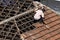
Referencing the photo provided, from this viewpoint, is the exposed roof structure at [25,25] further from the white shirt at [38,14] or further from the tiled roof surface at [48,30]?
the white shirt at [38,14]

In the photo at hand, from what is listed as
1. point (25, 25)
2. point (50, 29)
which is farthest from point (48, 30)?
point (25, 25)

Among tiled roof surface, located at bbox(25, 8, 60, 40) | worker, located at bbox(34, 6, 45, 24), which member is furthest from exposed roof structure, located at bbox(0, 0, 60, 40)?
worker, located at bbox(34, 6, 45, 24)

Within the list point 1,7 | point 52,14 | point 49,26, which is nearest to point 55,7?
point 52,14

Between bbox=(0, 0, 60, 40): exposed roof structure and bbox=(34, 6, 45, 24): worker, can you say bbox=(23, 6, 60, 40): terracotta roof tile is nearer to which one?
bbox=(0, 0, 60, 40): exposed roof structure

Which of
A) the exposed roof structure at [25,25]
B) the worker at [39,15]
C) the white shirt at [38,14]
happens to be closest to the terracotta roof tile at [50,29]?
the exposed roof structure at [25,25]

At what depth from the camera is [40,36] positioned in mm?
7039

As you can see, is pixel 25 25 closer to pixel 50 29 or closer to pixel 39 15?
pixel 39 15

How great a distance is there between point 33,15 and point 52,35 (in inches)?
49.4

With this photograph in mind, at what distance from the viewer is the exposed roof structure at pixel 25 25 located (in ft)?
23.0

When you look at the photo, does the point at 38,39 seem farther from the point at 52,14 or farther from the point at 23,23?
the point at 52,14

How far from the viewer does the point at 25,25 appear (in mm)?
7430

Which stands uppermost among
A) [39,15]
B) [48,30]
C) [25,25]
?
[39,15]

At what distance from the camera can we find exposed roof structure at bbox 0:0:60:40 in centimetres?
701

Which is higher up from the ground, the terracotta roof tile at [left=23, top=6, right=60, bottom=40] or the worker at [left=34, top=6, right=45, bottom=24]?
the worker at [left=34, top=6, right=45, bottom=24]
